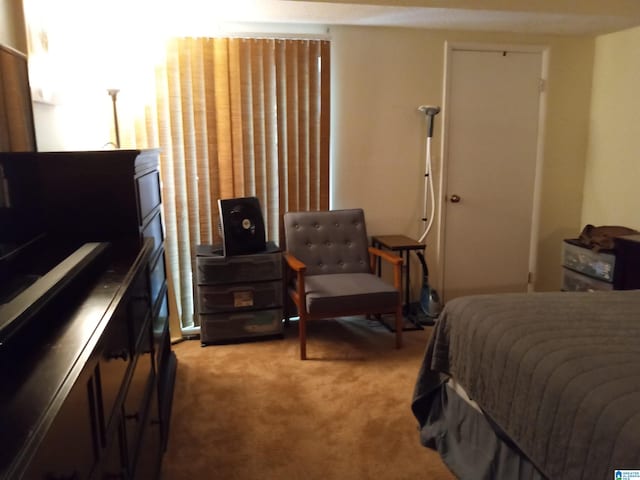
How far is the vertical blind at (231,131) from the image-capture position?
131 inches

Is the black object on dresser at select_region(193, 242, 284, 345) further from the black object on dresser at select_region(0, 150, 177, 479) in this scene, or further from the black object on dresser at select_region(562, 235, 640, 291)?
the black object on dresser at select_region(562, 235, 640, 291)

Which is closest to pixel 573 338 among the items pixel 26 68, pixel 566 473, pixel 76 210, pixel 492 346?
pixel 492 346

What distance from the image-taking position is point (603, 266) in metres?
3.42

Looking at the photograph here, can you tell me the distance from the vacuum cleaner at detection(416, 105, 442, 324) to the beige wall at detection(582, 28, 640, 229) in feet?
4.38

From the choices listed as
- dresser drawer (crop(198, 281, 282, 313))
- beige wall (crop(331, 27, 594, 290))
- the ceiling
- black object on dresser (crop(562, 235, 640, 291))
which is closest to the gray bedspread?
black object on dresser (crop(562, 235, 640, 291))

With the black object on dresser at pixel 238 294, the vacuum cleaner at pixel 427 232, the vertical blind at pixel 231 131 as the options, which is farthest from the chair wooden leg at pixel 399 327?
the vertical blind at pixel 231 131

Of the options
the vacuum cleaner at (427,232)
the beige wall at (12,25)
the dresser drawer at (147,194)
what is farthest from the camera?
the vacuum cleaner at (427,232)

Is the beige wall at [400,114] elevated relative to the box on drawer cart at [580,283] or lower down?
elevated

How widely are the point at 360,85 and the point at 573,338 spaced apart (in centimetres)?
249

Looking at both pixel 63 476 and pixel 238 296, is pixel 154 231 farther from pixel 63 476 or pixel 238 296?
pixel 63 476

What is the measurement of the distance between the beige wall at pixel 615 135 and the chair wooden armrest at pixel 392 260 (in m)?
1.78

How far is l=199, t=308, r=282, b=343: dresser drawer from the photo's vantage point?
11.0 feet

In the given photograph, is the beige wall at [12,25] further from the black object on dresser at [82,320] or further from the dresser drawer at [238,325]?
the dresser drawer at [238,325]

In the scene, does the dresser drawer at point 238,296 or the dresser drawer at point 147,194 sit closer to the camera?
the dresser drawer at point 147,194
